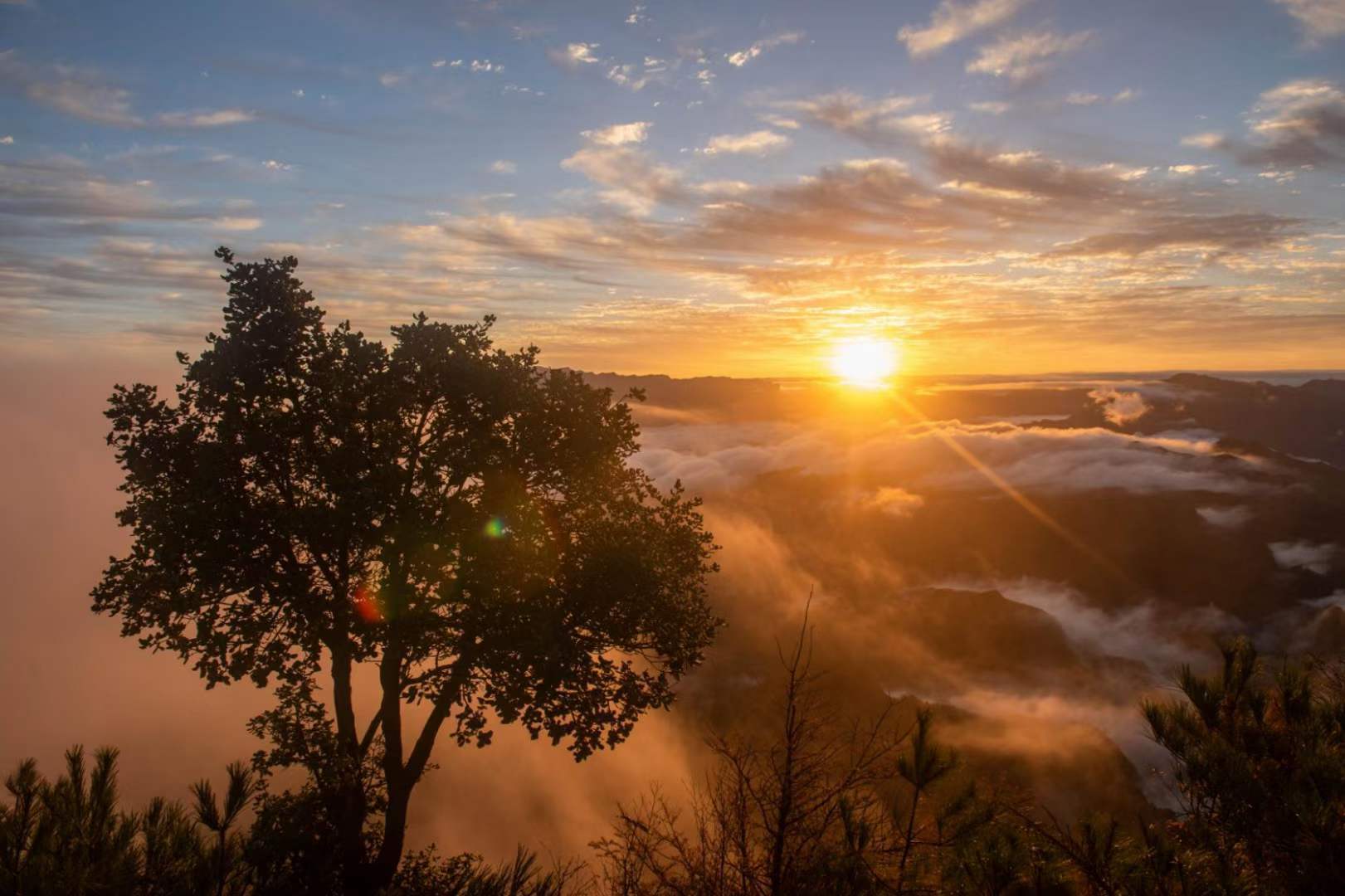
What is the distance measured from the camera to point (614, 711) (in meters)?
16.1

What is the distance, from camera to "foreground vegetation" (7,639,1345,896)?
8.77m

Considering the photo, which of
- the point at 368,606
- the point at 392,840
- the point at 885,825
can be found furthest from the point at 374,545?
the point at 885,825

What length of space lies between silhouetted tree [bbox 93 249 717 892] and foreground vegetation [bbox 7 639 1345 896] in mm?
2485

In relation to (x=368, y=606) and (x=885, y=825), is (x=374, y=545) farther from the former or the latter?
(x=885, y=825)

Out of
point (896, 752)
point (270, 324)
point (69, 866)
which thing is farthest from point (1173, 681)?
point (270, 324)

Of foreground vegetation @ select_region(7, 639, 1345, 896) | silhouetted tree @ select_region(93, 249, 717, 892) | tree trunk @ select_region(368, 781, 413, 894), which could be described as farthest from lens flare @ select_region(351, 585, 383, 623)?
tree trunk @ select_region(368, 781, 413, 894)

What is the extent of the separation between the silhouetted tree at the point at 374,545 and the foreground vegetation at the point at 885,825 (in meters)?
Result: 2.49

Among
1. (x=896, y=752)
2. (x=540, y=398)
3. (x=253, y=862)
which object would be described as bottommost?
(x=253, y=862)

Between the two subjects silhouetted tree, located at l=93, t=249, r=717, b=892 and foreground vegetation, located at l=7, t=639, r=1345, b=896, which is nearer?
foreground vegetation, located at l=7, t=639, r=1345, b=896

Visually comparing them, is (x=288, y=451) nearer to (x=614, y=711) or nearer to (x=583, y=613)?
(x=583, y=613)

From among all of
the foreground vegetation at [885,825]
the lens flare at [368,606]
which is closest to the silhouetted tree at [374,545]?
the lens flare at [368,606]

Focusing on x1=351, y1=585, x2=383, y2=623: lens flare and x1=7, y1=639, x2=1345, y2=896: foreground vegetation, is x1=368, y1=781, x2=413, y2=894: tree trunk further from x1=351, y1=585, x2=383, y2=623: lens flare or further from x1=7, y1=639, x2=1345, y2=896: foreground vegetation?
x1=351, y1=585, x2=383, y2=623: lens flare

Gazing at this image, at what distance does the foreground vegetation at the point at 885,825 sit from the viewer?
345 inches

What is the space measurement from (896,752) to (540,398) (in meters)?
9.67
